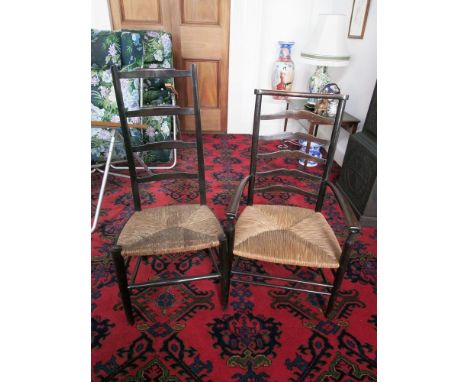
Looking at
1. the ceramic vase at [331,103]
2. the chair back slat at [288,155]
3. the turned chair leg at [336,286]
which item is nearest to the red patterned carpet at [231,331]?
the turned chair leg at [336,286]

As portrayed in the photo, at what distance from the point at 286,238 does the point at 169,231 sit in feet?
1.73

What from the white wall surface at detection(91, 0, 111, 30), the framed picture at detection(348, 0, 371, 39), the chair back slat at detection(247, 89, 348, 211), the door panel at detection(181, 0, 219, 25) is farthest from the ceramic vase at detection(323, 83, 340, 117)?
the white wall surface at detection(91, 0, 111, 30)

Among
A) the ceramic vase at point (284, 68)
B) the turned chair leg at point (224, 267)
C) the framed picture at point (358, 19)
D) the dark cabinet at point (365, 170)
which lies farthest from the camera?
the ceramic vase at point (284, 68)

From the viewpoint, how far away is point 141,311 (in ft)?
4.56

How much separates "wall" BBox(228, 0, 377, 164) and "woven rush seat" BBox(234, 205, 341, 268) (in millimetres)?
1536

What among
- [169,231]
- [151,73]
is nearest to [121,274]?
[169,231]

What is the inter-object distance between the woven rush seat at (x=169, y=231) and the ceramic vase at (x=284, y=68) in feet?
6.69

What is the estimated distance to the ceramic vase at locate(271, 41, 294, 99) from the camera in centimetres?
290

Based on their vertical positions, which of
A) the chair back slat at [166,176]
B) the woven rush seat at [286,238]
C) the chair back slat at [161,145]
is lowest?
the woven rush seat at [286,238]

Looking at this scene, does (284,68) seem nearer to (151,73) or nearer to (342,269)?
(151,73)

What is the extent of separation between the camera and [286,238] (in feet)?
4.09

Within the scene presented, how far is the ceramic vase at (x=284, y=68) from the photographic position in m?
2.90

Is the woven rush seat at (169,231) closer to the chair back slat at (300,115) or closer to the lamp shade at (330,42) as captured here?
the chair back slat at (300,115)
